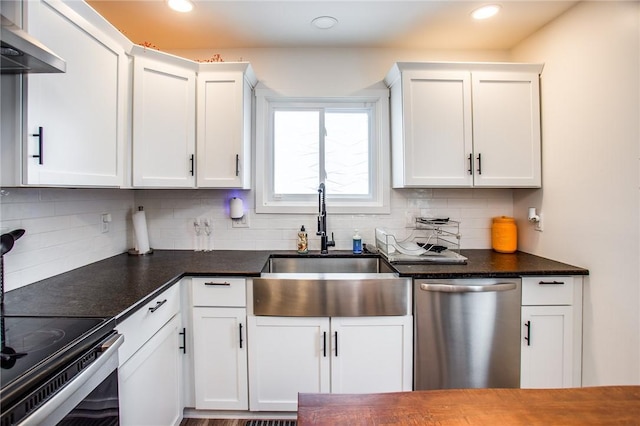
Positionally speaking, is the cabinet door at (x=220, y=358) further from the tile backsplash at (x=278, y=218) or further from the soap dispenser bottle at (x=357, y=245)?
the soap dispenser bottle at (x=357, y=245)

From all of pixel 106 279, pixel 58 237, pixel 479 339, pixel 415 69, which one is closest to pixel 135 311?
pixel 106 279

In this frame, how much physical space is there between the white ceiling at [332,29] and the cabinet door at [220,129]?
1.17ft

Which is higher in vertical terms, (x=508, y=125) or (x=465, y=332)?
(x=508, y=125)

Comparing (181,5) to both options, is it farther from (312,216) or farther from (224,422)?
(224,422)

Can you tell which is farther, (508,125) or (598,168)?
(508,125)

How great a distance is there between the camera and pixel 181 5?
6.07ft

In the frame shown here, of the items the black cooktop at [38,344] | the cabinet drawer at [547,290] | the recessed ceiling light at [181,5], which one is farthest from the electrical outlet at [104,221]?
the cabinet drawer at [547,290]

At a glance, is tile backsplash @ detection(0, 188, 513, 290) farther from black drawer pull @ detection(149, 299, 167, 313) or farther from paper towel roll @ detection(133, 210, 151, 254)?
black drawer pull @ detection(149, 299, 167, 313)

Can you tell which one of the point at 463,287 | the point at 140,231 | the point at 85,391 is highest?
the point at 140,231

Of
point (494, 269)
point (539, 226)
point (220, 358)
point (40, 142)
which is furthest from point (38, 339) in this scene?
point (539, 226)

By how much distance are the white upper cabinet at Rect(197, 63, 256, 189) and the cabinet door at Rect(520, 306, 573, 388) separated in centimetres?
199

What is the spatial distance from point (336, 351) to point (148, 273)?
1144mm

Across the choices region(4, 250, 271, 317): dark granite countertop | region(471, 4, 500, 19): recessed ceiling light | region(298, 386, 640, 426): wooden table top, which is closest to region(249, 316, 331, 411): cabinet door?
region(4, 250, 271, 317): dark granite countertop

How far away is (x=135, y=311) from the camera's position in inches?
49.9
